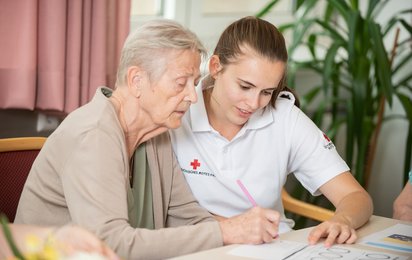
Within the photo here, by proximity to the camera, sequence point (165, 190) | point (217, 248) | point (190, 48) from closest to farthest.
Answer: point (217, 248) < point (190, 48) < point (165, 190)

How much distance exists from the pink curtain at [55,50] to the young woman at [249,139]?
19.0 inches

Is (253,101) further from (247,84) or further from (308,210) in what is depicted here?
(308,210)

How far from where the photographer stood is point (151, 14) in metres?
2.99

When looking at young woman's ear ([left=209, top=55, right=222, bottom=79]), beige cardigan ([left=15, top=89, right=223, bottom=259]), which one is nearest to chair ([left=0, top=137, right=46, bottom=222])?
beige cardigan ([left=15, top=89, right=223, bottom=259])

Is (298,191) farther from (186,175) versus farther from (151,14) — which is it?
(186,175)

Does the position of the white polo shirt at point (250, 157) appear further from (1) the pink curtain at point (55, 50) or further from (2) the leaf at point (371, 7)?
(2) the leaf at point (371, 7)

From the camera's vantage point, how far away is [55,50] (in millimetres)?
2111

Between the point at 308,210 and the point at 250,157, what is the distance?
39 centimetres

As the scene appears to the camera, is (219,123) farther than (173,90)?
Yes

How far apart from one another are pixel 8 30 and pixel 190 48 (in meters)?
0.76

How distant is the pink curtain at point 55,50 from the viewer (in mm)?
2037

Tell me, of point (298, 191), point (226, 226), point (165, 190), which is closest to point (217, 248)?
point (226, 226)

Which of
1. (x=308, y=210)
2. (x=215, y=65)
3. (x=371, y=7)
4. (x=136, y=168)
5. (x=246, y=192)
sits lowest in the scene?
(x=308, y=210)

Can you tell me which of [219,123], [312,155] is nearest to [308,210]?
[312,155]
